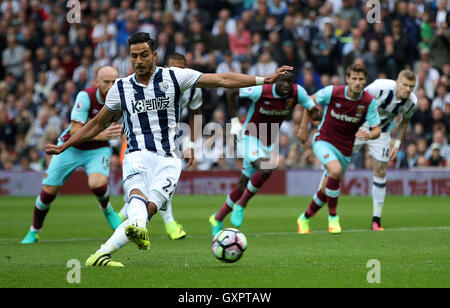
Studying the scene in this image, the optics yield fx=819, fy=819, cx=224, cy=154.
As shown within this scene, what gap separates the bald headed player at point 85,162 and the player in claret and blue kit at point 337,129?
2860 mm

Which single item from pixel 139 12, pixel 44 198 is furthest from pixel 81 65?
pixel 44 198

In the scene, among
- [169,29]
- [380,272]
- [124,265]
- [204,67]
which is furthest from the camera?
[169,29]

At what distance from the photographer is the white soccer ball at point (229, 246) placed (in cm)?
780

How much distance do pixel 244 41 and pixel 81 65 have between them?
5.21 metres

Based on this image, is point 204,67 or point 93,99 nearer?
point 93,99

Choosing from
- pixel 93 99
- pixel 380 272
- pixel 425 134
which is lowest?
pixel 425 134

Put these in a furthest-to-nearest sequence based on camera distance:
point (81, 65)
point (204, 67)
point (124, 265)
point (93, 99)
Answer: point (81, 65)
point (204, 67)
point (93, 99)
point (124, 265)

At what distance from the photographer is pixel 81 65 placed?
24.5 metres

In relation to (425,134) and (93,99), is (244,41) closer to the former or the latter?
(425,134)

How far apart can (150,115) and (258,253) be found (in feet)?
6.91

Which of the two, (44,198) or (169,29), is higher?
(169,29)

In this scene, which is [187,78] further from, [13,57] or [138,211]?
[13,57]

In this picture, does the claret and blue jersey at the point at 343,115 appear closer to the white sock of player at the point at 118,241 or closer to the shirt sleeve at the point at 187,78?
the shirt sleeve at the point at 187,78

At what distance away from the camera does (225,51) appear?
22391 mm
